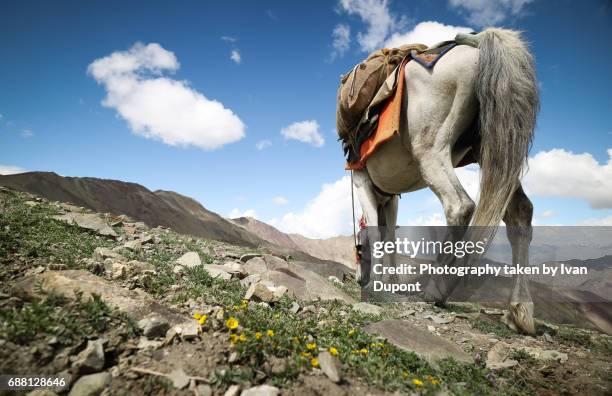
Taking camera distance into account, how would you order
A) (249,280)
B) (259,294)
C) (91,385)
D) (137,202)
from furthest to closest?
(137,202)
(249,280)
(259,294)
(91,385)

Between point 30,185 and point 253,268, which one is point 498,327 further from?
point 30,185

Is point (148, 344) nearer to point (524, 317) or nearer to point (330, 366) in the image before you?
point (330, 366)

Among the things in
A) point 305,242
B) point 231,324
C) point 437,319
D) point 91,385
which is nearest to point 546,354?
point 437,319

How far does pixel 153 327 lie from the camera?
181cm

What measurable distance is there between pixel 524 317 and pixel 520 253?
0.67 meters

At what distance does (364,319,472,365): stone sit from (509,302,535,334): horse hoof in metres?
1.23

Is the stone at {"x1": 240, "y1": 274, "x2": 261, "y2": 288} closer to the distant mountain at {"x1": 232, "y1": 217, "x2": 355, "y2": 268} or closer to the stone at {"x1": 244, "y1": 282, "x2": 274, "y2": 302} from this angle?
the stone at {"x1": 244, "y1": 282, "x2": 274, "y2": 302}

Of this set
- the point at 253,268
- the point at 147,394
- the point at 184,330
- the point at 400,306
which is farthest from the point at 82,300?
the point at 400,306

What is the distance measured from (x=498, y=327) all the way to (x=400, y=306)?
3.42ft

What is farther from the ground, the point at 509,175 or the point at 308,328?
the point at 509,175

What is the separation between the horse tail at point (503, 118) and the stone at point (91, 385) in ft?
10.5

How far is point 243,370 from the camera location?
63.7 inches

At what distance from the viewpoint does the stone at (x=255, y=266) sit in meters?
4.41

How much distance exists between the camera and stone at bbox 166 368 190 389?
1474 millimetres
